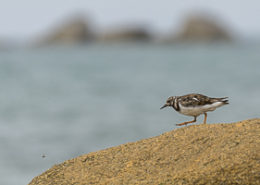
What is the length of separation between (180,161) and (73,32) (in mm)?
111558

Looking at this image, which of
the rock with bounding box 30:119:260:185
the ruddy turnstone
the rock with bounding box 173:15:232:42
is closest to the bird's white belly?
the ruddy turnstone

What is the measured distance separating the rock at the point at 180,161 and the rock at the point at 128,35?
10913 centimetres

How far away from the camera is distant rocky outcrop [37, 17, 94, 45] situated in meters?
117

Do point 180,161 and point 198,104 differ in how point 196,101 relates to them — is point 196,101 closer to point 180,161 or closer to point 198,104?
point 198,104

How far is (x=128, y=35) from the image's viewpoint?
117 metres

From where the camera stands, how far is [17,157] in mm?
21484

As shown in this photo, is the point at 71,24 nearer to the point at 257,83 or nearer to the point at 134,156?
the point at 257,83

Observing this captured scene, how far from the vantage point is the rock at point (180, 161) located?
21.6 ft

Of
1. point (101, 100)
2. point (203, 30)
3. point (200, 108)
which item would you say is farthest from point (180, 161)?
point (203, 30)

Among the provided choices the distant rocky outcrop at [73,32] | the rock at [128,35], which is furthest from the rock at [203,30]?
the distant rocky outcrop at [73,32]

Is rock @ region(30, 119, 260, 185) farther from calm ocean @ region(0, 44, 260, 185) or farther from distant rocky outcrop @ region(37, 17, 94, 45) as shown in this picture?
distant rocky outcrop @ region(37, 17, 94, 45)

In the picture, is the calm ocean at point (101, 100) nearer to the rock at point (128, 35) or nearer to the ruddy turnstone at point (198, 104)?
the ruddy turnstone at point (198, 104)

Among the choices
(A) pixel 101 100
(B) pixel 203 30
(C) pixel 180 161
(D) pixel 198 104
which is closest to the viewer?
(C) pixel 180 161

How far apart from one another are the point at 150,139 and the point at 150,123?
1975 centimetres
